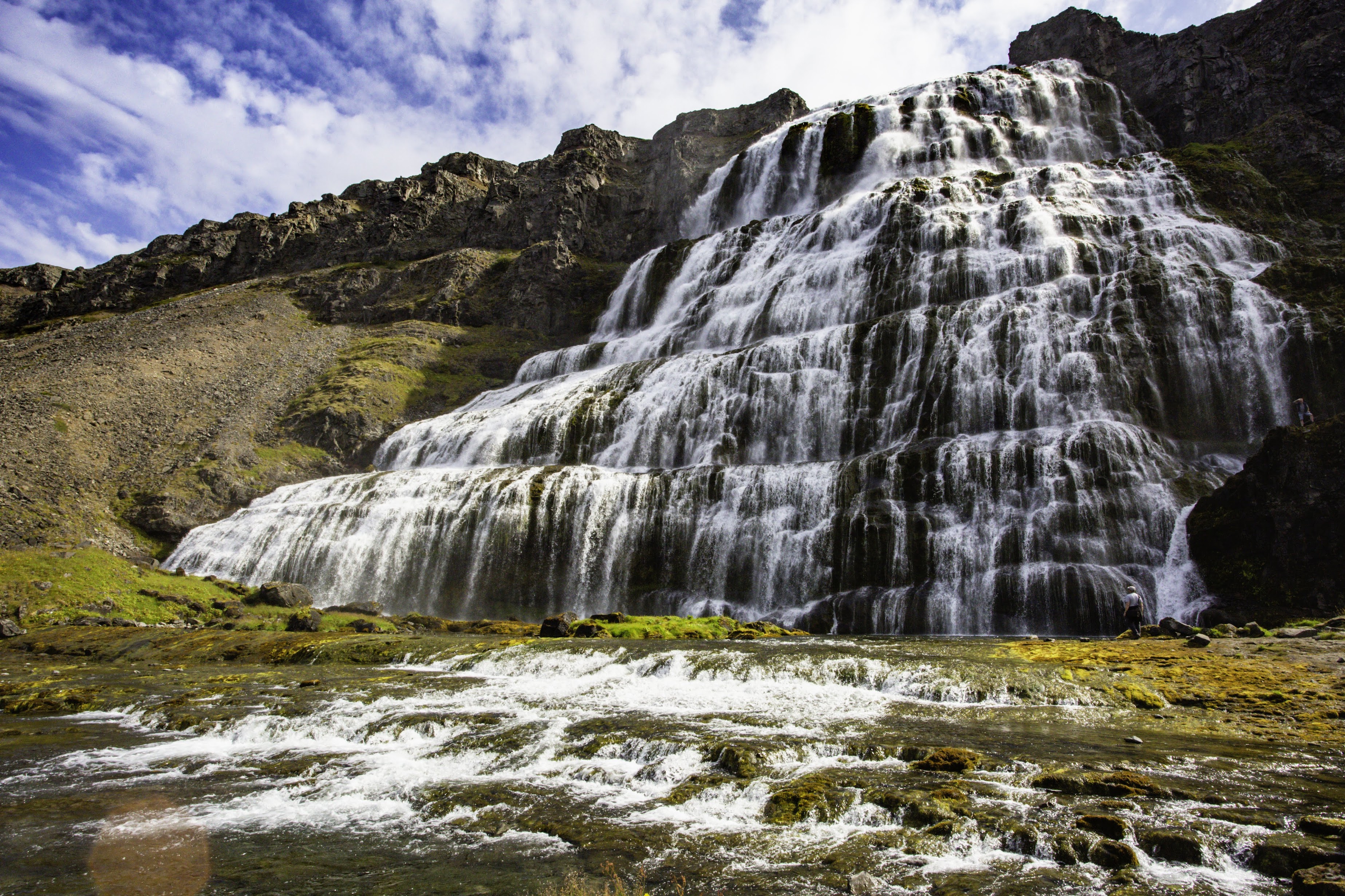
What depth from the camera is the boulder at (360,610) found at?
90.9ft

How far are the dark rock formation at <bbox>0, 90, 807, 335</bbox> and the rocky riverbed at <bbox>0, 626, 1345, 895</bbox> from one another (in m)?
55.9

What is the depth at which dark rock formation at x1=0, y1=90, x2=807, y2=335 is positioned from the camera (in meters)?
68.7

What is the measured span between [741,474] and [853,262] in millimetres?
17470

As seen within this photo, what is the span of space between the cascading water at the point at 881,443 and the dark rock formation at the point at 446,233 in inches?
1152

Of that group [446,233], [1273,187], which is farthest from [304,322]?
[1273,187]

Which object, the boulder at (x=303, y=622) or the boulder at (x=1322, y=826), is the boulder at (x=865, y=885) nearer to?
the boulder at (x=1322, y=826)

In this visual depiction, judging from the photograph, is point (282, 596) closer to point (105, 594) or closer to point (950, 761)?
point (105, 594)

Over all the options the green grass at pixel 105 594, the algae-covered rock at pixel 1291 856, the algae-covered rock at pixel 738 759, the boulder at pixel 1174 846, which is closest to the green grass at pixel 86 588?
the green grass at pixel 105 594

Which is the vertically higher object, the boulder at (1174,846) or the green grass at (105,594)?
the boulder at (1174,846)

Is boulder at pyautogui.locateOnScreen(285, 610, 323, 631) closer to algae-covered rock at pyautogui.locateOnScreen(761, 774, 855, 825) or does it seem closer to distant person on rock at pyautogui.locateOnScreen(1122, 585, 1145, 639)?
algae-covered rock at pyautogui.locateOnScreen(761, 774, 855, 825)

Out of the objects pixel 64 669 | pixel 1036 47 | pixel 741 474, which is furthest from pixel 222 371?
pixel 1036 47

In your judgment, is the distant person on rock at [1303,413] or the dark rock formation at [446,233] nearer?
the distant person on rock at [1303,413]

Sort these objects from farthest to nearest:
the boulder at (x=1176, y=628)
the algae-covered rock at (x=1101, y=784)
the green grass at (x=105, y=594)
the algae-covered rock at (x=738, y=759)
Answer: the green grass at (x=105, y=594) → the boulder at (x=1176, y=628) → the algae-covered rock at (x=738, y=759) → the algae-covered rock at (x=1101, y=784)

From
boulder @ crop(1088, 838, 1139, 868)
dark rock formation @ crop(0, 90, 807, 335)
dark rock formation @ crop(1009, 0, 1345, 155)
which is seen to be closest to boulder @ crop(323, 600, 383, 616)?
boulder @ crop(1088, 838, 1139, 868)
